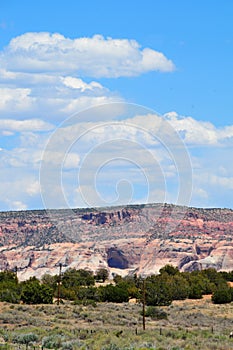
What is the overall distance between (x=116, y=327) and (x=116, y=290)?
1015 inches

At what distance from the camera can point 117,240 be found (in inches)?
5635

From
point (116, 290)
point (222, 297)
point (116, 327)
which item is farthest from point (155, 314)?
point (116, 290)

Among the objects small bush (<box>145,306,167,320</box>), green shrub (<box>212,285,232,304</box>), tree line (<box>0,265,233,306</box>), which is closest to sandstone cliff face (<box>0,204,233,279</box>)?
tree line (<box>0,265,233,306</box>)

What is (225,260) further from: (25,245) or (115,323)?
(115,323)

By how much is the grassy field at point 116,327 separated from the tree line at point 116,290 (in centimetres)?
229

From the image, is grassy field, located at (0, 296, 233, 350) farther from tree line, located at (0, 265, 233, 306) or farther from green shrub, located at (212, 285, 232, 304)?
tree line, located at (0, 265, 233, 306)

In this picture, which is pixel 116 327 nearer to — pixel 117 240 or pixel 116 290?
pixel 116 290

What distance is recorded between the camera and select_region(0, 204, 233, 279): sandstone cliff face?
134000 mm

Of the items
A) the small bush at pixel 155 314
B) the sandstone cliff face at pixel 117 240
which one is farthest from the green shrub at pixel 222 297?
the sandstone cliff face at pixel 117 240

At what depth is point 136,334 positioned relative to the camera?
39000 millimetres

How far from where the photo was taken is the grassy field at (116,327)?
1342 inches

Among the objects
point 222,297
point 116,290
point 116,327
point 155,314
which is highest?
point 116,290

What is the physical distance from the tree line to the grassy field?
7.50ft

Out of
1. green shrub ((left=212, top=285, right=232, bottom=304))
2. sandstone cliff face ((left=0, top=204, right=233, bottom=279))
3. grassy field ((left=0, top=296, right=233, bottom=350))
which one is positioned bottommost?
grassy field ((left=0, top=296, right=233, bottom=350))
